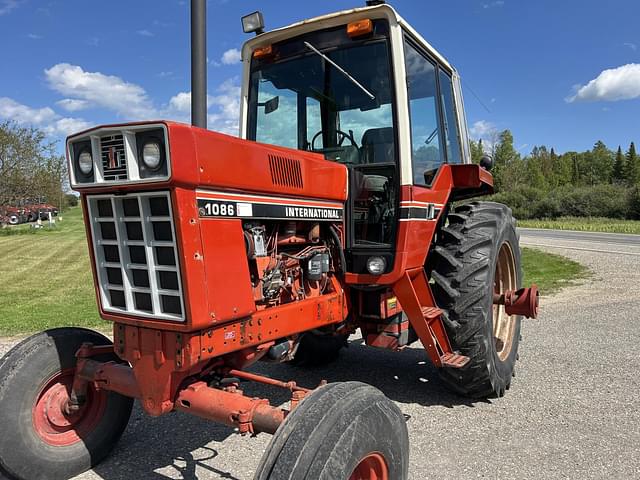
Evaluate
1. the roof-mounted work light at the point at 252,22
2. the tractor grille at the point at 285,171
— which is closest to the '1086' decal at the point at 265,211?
the tractor grille at the point at 285,171

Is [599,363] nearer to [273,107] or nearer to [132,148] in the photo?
[273,107]

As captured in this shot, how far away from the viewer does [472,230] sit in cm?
418

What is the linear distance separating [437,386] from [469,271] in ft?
4.21

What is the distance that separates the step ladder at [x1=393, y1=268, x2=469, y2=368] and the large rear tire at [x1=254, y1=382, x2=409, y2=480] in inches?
47.4

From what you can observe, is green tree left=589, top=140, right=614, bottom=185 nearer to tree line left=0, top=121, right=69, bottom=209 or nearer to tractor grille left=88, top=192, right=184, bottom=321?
tree line left=0, top=121, right=69, bottom=209

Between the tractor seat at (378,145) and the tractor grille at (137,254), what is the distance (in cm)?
178

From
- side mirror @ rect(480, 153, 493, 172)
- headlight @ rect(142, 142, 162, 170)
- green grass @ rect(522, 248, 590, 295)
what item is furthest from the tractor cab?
green grass @ rect(522, 248, 590, 295)

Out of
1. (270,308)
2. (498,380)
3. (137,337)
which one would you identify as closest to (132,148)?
(137,337)

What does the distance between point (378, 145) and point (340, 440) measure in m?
2.17

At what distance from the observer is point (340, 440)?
7.34ft

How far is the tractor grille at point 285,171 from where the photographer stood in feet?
9.62

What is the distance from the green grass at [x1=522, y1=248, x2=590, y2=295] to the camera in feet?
34.6

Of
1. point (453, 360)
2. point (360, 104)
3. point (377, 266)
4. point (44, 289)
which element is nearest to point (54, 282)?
point (44, 289)

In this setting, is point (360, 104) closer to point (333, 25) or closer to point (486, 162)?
point (333, 25)
